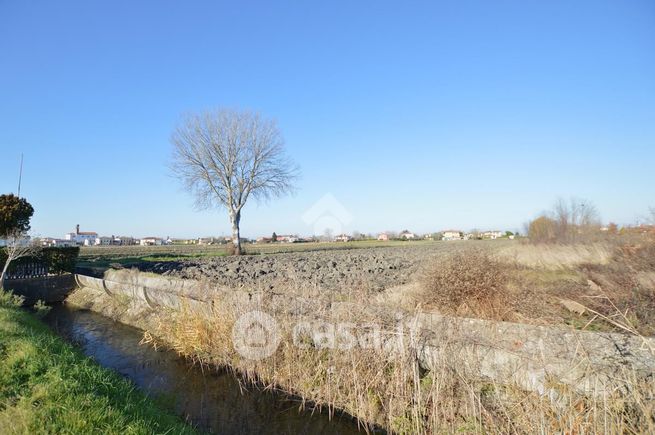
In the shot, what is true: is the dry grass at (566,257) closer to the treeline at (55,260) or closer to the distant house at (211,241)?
the treeline at (55,260)

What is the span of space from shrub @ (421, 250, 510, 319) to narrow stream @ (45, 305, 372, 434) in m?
3.23

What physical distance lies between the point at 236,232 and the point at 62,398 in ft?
78.7

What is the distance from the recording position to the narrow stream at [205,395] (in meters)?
4.99

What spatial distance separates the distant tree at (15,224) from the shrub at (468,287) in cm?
1386

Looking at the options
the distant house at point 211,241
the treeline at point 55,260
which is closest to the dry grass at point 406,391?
the treeline at point 55,260

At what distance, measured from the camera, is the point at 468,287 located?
693 cm

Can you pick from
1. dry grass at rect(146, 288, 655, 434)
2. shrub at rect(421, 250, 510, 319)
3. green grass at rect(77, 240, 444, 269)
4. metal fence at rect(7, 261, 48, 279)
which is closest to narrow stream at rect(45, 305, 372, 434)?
dry grass at rect(146, 288, 655, 434)

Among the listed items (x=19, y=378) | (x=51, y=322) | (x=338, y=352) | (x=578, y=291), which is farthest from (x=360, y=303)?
(x=51, y=322)

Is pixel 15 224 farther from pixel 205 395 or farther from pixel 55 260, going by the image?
pixel 205 395

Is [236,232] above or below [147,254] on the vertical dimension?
above

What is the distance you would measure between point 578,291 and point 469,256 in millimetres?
3246

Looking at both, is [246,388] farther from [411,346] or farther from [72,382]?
[411,346]

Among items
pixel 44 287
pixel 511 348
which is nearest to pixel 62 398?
pixel 511 348

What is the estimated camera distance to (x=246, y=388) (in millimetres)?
6074
